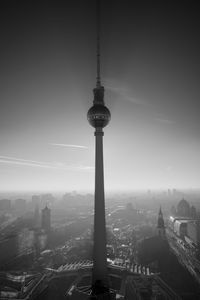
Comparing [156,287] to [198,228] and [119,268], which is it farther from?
[198,228]

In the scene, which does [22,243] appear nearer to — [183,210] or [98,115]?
[98,115]

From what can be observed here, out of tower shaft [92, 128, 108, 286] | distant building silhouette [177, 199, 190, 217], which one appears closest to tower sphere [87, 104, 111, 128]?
tower shaft [92, 128, 108, 286]

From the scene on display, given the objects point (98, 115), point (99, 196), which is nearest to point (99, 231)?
point (99, 196)

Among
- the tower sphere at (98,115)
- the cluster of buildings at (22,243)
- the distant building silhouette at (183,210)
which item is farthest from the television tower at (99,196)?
the distant building silhouette at (183,210)

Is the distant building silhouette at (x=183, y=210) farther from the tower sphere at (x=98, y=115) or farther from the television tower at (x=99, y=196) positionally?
the tower sphere at (x=98, y=115)

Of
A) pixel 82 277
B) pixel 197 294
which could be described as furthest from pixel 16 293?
pixel 197 294

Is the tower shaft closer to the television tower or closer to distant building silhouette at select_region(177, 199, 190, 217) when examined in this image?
the television tower

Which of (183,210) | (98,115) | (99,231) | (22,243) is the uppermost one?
(98,115)
